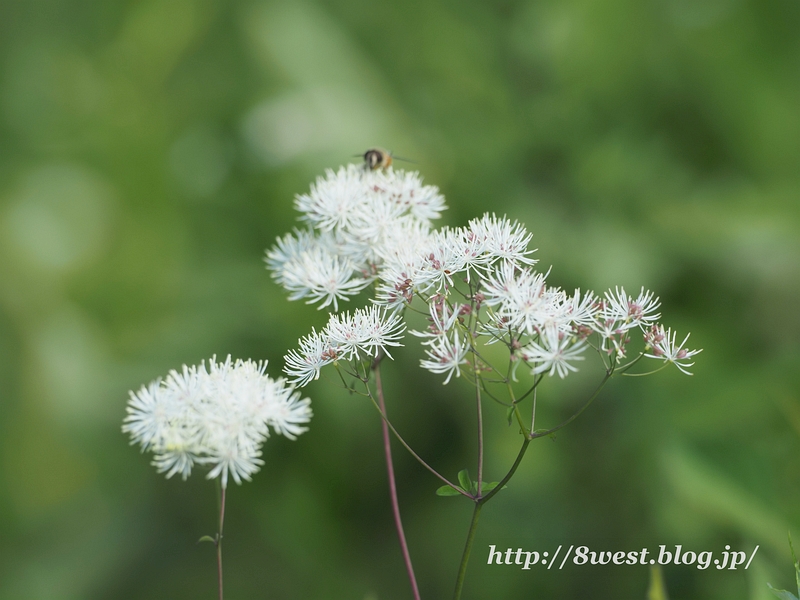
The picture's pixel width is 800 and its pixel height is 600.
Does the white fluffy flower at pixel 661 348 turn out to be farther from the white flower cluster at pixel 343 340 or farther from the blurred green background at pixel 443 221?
the blurred green background at pixel 443 221

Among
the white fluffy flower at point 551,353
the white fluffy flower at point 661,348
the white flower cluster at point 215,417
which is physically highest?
the white fluffy flower at point 661,348

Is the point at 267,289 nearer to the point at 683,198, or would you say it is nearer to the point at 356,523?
the point at 356,523

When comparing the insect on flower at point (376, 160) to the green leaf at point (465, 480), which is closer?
the green leaf at point (465, 480)

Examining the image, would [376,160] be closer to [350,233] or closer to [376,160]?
[376,160]

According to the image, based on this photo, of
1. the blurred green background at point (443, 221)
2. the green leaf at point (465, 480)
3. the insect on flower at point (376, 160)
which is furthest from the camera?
the blurred green background at point (443, 221)

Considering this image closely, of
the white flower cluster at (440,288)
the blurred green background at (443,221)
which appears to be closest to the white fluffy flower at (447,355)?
the white flower cluster at (440,288)

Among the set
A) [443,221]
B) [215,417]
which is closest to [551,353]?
[215,417]

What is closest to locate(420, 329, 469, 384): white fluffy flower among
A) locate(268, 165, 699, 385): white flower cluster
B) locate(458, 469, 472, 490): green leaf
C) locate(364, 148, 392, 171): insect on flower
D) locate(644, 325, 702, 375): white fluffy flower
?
locate(268, 165, 699, 385): white flower cluster
